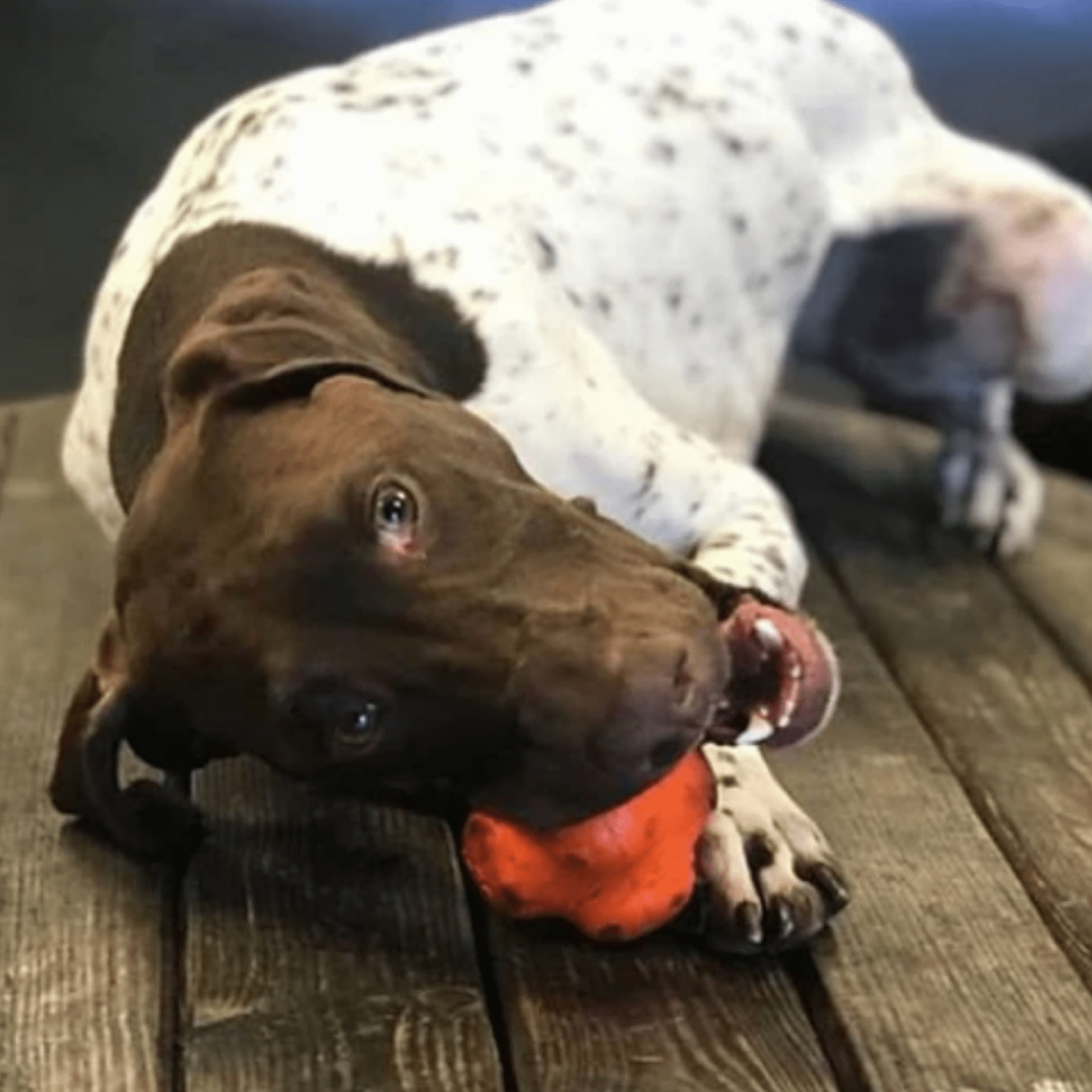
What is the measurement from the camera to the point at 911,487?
3.27m

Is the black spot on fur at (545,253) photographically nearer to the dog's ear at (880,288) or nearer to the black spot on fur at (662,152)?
the black spot on fur at (662,152)

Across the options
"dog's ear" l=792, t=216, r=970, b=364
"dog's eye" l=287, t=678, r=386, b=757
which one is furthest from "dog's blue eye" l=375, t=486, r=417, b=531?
"dog's ear" l=792, t=216, r=970, b=364

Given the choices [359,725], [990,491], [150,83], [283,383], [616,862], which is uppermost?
[283,383]

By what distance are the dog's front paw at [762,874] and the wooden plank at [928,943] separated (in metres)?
0.03

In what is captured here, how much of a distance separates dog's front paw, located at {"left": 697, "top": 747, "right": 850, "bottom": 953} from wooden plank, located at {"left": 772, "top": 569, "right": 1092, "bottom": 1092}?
3 centimetres

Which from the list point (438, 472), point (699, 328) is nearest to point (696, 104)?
point (699, 328)

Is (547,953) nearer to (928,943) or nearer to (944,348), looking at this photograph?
(928,943)

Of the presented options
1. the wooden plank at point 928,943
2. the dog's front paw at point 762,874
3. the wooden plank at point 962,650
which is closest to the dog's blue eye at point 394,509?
the dog's front paw at point 762,874

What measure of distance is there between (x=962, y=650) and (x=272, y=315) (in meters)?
0.96

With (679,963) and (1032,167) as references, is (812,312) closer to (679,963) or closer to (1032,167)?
(1032,167)

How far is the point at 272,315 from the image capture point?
6.77 feet

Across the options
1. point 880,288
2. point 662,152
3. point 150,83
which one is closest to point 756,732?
point 662,152

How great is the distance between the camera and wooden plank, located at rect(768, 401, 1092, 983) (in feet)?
7.23

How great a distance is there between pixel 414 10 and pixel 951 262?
1.25 m
